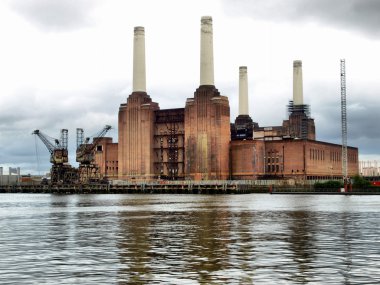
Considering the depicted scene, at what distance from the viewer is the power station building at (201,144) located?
584 ft

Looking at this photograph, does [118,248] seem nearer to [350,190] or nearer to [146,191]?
[350,190]

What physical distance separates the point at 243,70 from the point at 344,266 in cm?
17895

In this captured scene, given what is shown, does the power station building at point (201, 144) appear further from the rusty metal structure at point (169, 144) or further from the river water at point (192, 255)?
the river water at point (192, 255)

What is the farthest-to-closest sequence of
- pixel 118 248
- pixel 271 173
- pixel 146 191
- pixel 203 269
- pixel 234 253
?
pixel 271 173 < pixel 146 191 < pixel 118 248 < pixel 234 253 < pixel 203 269

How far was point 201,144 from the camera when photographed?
180 m

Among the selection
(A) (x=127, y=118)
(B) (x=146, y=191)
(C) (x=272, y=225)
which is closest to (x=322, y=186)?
(B) (x=146, y=191)

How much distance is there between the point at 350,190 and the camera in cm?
Result: 14312

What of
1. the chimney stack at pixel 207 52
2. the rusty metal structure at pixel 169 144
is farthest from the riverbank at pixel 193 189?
the chimney stack at pixel 207 52

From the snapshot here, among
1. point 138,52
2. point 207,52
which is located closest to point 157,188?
point 207,52

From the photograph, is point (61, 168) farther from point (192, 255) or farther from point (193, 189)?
point (192, 255)

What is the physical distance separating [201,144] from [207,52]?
88.1ft

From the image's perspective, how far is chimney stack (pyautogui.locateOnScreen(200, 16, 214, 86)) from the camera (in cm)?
17162

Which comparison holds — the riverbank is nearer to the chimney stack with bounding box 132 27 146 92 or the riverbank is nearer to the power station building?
the power station building

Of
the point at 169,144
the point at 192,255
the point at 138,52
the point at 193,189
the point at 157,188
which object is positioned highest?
the point at 138,52
